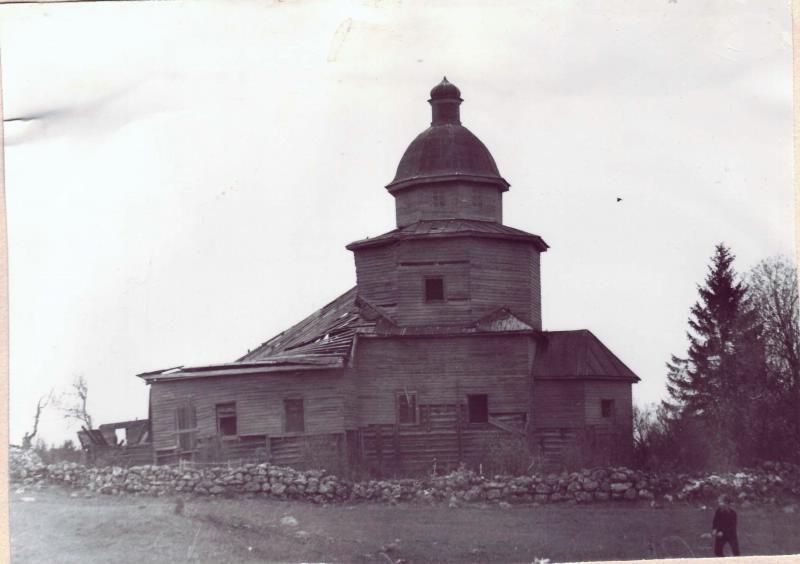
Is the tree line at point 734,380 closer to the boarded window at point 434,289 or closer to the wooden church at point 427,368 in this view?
the wooden church at point 427,368

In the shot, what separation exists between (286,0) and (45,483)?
8724 millimetres

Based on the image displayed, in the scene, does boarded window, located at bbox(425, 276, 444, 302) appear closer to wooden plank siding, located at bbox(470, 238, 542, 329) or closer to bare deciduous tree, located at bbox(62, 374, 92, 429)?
wooden plank siding, located at bbox(470, 238, 542, 329)

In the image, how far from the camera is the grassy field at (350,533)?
16734mm

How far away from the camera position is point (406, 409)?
22.3 m

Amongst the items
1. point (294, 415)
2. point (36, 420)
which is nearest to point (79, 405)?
point (36, 420)

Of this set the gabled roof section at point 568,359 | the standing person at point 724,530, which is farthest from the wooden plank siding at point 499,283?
the standing person at point 724,530

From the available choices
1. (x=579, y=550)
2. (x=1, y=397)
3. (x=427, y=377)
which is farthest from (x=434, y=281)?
(x=1, y=397)

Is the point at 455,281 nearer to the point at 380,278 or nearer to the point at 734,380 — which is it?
the point at 380,278

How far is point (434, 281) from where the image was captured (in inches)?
931

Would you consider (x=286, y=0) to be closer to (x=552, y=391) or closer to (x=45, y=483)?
(x=45, y=483)

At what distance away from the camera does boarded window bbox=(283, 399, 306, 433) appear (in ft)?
71.8

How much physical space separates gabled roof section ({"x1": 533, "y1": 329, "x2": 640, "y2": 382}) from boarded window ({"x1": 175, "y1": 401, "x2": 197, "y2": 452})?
703 cm

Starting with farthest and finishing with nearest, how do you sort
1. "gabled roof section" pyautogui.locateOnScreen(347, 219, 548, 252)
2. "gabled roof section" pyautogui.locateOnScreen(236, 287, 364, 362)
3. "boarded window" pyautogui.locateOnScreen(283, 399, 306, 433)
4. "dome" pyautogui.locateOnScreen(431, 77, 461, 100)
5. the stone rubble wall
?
"gabled roof section" pyautogui.locateOnScreen(347, 219, 548, 252) < "boarded window" pyautogui.locateOnScreen(283, 399, 306, 433) < "gabled roof section" pyautogui.locateOnScreen(236, 287, 364, 362) < the stone rubble wall < "dome" pyautogui.locateOnScreen(431, 77, 461, 100)

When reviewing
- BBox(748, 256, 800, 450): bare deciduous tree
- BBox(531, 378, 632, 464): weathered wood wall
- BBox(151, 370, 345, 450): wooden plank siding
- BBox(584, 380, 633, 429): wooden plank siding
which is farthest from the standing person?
BBox(151, 370, 345, 450): wooden plank siding
